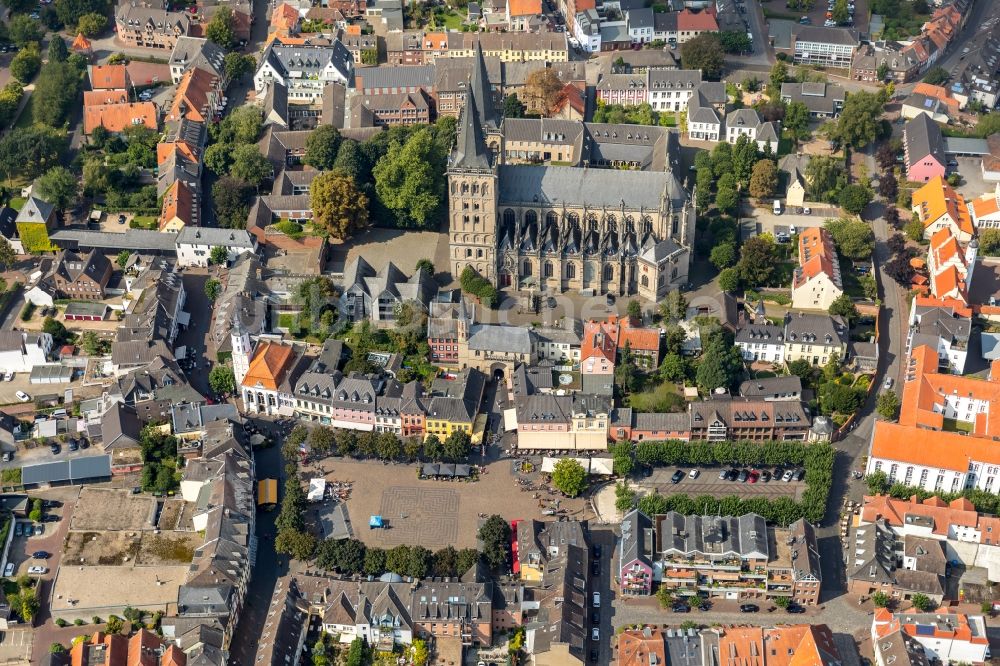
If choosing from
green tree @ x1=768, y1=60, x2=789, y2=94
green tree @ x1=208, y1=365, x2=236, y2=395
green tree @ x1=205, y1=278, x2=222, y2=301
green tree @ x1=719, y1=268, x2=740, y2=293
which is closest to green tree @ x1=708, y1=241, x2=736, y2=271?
green tree @ x1=719, y1=268, x2=740, y2=293

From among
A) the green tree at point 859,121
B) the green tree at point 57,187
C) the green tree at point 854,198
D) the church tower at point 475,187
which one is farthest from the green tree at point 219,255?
the green tree at point 859,121

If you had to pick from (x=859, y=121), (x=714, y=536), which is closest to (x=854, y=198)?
(x=859, y=121)

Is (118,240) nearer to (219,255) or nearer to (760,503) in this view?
(219,255)

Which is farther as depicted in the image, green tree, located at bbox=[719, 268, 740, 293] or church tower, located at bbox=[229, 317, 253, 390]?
green tree, located at bbox=[719, 268, 740, 293]

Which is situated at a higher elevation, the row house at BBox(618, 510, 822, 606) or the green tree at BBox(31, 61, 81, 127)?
the green tree at BBox(31, 61, 81, 127)

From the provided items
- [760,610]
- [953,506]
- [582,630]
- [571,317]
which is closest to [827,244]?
[571,317]

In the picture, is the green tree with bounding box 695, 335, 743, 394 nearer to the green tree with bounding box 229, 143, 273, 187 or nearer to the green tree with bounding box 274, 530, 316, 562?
the green tree with bounding box 274, 530, 316, 562

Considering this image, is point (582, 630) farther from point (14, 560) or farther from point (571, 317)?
point (14, 560)
